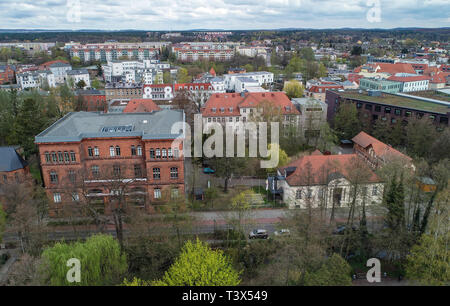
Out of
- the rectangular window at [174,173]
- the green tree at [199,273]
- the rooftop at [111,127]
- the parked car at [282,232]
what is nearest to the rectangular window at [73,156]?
the rooftop at [111,127]

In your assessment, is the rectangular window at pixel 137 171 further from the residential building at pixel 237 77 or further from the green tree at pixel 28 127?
the residential building at pixel 237 77

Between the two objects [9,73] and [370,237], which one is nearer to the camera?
[370,237]

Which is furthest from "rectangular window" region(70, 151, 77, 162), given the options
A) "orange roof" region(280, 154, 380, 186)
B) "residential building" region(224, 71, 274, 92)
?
"residential building" region(224, 71, 274, 92)

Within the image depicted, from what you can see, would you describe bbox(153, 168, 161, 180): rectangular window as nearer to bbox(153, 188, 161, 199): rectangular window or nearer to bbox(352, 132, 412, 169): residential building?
bbox(153, 188, 161, 199): rectangular window

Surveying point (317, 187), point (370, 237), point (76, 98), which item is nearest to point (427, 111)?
point (317, 187)

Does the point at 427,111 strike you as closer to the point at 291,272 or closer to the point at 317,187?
the point at 317,187
